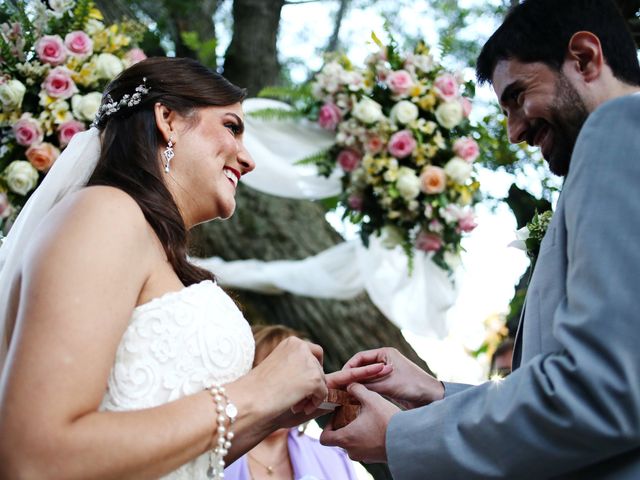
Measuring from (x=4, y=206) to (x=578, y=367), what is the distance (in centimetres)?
355

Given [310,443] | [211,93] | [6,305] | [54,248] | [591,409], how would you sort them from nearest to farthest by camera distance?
[591,409], [54,248], [6,305], [211,93], [310,443]

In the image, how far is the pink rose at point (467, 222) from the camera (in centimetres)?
547

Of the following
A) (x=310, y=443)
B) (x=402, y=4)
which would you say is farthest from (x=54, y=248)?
(x=402, y=4)

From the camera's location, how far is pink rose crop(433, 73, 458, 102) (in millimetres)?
5500

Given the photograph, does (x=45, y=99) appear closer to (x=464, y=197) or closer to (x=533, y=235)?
(x=464, y=197)

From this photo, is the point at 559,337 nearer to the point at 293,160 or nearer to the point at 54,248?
the point at 54,248

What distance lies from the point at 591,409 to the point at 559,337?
0.19 meters

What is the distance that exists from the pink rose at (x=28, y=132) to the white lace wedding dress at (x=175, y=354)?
252cm

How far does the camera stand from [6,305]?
2.39 metres

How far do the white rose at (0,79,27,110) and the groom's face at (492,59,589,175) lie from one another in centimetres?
283

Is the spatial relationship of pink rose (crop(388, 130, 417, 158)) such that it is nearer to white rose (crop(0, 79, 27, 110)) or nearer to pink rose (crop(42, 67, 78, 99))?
pink rose (crop(42, 67, 78, 99))

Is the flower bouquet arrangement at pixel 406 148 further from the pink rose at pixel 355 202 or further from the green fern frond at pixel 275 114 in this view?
the green fern frond at pixel 275 114

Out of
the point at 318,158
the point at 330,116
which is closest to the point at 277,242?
the point at 318,158

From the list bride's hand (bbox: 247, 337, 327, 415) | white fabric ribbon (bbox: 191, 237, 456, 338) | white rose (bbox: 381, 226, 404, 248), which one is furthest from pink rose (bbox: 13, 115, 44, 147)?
bride's hand (bbox: 247, 337, 327, 415)
